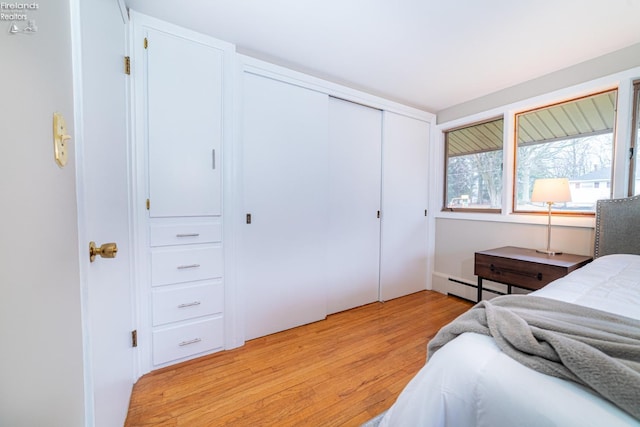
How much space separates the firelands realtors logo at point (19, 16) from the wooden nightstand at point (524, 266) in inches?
108

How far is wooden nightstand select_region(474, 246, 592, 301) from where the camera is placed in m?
1.83

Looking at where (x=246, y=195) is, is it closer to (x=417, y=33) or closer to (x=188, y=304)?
(x=188, y=304)

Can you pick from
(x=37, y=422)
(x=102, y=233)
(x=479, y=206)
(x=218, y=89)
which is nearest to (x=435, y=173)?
(x=479, y=206)

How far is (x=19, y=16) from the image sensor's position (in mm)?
459

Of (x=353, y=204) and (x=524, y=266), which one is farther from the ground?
(x=353, y=204)

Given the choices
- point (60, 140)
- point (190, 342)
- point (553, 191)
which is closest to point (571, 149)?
point (553, 191)

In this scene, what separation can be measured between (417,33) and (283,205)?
161 centimetres

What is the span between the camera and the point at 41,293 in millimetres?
503

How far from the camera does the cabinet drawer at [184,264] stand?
5.38 ft

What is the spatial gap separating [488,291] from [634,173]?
4.86 ft

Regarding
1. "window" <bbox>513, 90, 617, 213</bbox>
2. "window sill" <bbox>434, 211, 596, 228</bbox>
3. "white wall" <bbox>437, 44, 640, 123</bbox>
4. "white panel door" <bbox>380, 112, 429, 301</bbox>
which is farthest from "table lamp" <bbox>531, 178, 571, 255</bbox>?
"white panel door" <bbox>380, 112, 429, 301</bbox>

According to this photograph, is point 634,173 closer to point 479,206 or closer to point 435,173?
point 479,206

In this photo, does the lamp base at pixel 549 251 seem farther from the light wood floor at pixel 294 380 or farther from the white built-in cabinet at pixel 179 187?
the white built-in cabinet at pixel 179 187

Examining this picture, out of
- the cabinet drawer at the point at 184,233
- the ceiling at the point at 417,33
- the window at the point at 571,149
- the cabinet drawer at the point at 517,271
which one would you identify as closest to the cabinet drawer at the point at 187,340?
the cabinet drawer at the point at 184,233
